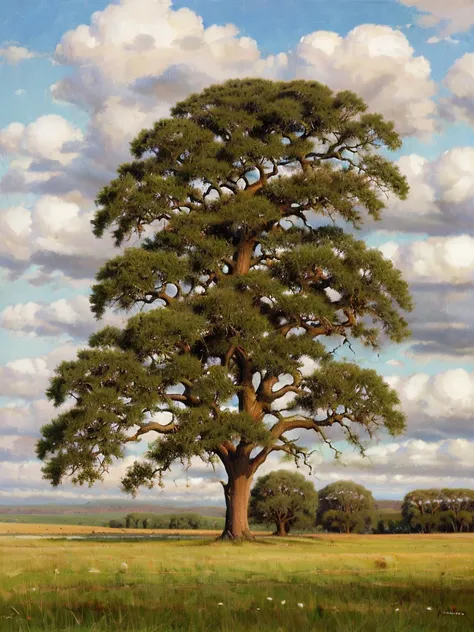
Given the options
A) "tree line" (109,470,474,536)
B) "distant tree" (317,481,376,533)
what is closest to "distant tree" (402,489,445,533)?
"tree line" (109,470,474,536)

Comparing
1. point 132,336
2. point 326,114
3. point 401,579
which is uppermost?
point 326,114

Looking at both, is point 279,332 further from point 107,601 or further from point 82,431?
point 107,601

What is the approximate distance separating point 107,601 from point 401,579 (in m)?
7.29

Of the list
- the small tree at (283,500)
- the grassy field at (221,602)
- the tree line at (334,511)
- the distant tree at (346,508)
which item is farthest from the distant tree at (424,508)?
the grassy field at (221,602)

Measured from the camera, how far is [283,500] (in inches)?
2031

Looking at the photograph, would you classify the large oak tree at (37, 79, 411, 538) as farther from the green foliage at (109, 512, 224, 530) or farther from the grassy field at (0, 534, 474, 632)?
the green foliage at (109, 512, 224, 530)

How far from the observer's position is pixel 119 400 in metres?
31.3

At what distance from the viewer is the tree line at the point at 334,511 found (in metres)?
52.7

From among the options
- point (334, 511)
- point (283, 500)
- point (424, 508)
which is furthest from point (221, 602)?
point (424, 508)

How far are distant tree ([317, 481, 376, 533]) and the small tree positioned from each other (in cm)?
872

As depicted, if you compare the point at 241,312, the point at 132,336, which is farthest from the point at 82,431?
the point at 241,312

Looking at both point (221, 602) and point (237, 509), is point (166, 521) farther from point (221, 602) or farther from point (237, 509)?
point (221, 602)

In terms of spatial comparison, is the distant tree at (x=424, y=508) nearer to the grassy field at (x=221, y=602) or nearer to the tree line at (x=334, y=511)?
the tree line at (x=334, y=511)

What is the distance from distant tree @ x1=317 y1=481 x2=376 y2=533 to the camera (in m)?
62.7
